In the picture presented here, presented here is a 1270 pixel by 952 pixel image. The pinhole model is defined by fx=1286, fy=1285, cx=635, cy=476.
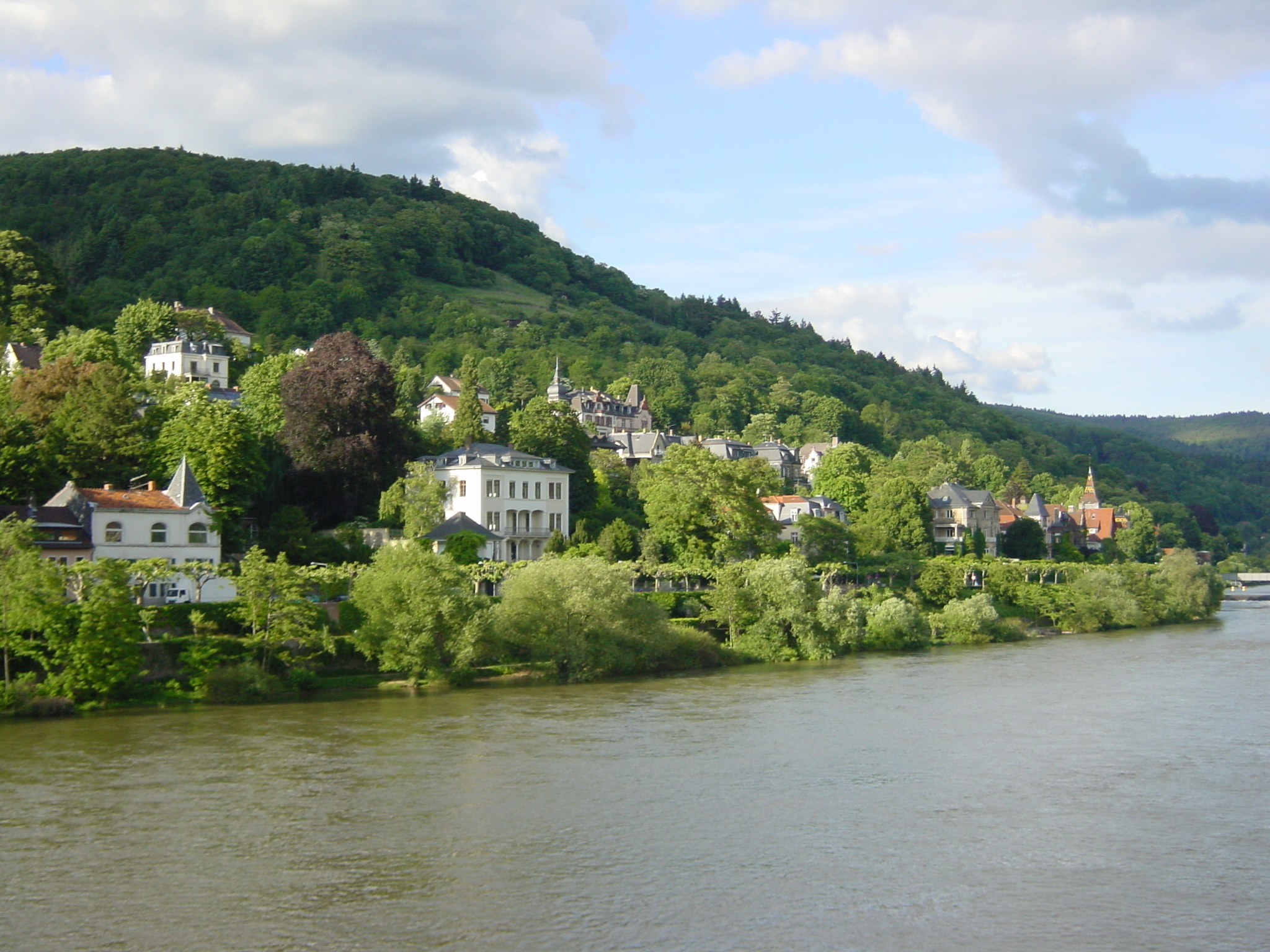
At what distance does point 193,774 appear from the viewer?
32469mm

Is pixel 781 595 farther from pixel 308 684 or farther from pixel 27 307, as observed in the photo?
pixel 27 307

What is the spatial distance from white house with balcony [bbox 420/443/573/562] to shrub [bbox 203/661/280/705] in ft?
85.4

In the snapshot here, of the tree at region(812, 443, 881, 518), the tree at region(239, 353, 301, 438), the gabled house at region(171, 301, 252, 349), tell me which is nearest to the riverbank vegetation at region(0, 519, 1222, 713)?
the tree at region(239, 353, 301, 438)

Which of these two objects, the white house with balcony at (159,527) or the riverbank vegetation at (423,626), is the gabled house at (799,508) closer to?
the riverbank vegetation at (423,626)

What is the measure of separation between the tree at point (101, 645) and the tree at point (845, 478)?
64.1m

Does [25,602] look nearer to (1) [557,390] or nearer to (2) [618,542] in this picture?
(2) [618,542]

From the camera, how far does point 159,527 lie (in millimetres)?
50750

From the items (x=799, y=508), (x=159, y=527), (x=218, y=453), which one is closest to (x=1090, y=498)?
(x=799, y=508)

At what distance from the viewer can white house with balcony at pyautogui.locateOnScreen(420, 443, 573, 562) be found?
234 feet

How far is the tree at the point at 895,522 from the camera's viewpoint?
84.9 meters

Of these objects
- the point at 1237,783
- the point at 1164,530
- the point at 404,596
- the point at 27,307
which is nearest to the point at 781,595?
the point at 404,596

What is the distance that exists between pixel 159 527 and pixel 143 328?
5759 centimetres

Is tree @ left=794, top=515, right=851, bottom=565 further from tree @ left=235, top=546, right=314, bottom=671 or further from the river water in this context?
tree @ left=235, top=546, right=314, bottom=671

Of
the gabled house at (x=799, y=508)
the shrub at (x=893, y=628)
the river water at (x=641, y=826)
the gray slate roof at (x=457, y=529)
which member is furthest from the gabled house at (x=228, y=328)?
the river water at (x=641, y=826)
